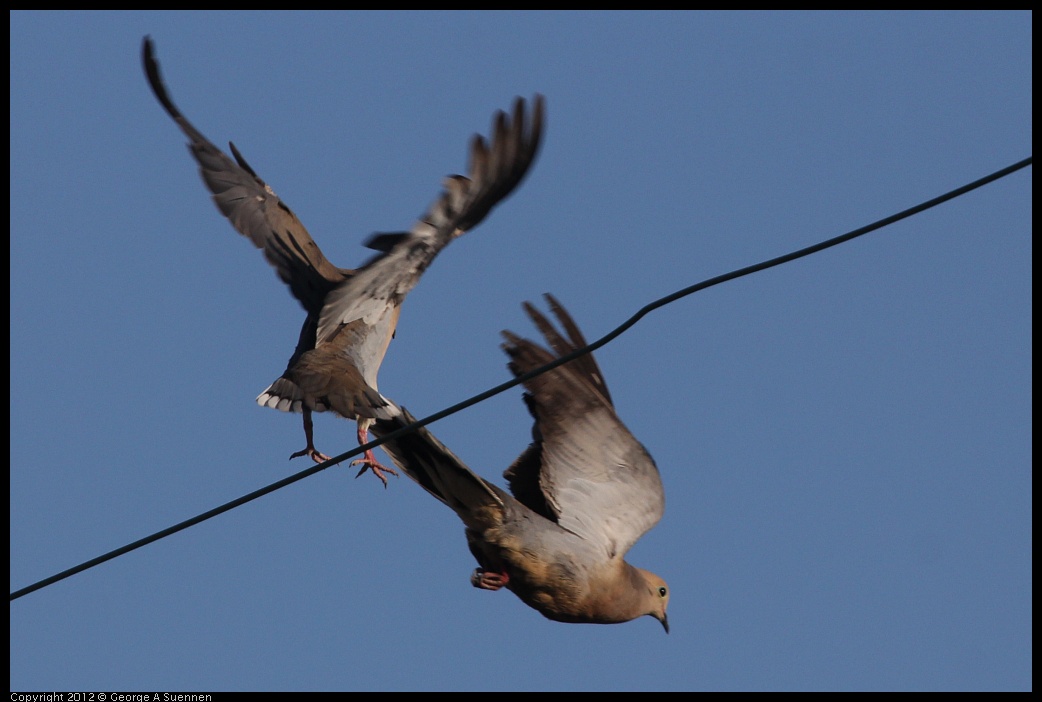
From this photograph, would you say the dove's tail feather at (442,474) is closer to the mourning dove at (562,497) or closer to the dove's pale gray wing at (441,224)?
the mourning dove at (562,497)

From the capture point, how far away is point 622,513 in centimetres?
815

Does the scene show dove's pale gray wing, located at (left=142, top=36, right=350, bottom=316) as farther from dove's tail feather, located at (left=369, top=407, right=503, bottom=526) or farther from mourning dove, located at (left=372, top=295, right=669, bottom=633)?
dove's tail feather, located at (left=369, top=407, right=503, bottom=526)

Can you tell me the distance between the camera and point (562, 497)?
26.7ft

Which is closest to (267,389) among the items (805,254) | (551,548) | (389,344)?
(389,344)

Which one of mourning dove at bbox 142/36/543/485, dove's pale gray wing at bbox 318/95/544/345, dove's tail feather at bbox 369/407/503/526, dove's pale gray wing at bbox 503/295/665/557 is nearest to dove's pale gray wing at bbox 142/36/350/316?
mourning dove at bbox 142/36/543/485

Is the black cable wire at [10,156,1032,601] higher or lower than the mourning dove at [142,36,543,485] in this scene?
lower

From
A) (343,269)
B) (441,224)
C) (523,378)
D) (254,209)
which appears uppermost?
(254,209)

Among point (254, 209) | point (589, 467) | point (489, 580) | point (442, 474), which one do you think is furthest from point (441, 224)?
point (254, 209)

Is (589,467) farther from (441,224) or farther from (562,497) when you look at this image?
(441,224)

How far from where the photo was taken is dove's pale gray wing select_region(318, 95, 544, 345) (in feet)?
21.7

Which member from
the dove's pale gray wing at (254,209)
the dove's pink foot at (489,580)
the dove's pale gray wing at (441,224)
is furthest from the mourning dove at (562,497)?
the dove's pale gray wing at (254,209)

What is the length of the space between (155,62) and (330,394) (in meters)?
2.79

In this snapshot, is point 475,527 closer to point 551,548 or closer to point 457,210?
point 551,548

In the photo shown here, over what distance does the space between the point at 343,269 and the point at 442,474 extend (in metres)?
1.84
